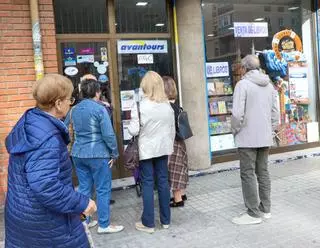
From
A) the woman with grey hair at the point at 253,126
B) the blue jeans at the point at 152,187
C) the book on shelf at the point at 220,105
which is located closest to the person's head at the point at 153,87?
the blue jeans at the point at 152,187

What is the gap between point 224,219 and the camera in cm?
492

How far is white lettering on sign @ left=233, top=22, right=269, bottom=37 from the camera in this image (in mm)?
7852

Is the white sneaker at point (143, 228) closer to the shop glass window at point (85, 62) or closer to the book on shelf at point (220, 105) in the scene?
the shop glass window at point (85, 62)

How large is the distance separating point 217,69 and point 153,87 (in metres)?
3.44

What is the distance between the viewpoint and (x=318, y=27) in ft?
27.9

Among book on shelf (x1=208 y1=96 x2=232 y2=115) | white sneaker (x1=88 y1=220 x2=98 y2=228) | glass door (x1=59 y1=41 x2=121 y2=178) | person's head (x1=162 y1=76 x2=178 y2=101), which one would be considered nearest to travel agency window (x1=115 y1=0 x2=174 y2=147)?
glass door (x1=59 y1=41 x2=121 y2=178)

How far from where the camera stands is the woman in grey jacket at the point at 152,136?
449 cm

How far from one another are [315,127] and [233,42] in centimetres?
258

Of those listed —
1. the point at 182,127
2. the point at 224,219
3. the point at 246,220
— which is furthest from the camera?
the point at 182,127

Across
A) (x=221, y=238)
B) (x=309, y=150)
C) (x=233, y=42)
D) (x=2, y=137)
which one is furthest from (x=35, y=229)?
(x=309, y=150)

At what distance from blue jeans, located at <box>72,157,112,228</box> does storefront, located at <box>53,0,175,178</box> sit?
1948 millimetres

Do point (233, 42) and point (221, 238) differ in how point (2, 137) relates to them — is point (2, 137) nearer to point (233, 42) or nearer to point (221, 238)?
point (221, 238)

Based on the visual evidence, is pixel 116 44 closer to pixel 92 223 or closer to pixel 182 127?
pixel 182 127

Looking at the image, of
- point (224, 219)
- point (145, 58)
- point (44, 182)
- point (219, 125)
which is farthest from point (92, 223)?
point (219, 125)
